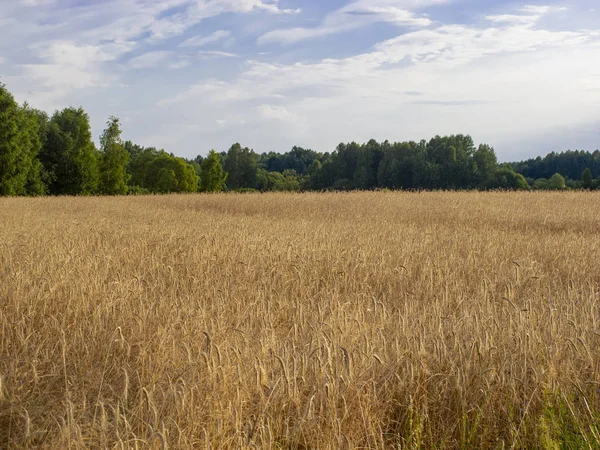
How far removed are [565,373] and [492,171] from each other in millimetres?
69995

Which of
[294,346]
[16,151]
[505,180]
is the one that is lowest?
[294,346]

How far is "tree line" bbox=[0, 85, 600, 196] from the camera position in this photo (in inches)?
1638

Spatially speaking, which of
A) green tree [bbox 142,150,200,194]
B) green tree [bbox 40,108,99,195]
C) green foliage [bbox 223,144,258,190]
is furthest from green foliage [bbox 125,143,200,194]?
green foliage [bbox 223,144,258,190]

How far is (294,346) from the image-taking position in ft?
12.4

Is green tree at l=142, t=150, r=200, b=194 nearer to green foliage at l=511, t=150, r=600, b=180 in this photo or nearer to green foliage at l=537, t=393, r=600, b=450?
green foliage at l=537, t=393, r=600, b=450

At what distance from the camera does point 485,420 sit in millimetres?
3275

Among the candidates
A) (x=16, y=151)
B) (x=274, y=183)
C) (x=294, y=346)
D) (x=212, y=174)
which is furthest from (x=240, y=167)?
(x=294, y=346)

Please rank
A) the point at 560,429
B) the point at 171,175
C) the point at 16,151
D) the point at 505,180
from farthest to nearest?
the point at 505,180
the point at 171,175
the point at 16,151
the point at 560,429

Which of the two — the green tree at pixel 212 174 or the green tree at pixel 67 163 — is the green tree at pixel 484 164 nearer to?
the green tree at pixel 212 174

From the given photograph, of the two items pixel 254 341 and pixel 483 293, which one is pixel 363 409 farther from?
pixel 483 293

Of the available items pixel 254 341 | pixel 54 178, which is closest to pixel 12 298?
pixel 254 341

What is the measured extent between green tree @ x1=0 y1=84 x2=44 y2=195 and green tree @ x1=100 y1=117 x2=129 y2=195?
8.31 m

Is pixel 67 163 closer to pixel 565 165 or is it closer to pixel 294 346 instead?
pixel 294 346

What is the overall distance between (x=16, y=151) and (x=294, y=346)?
40545 mm
